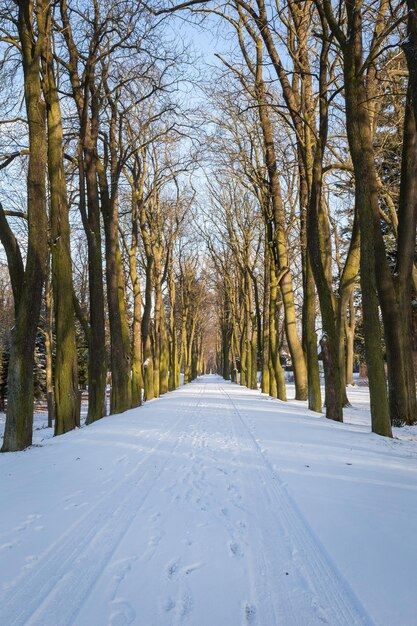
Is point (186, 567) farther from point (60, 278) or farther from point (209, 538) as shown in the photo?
point (60, 278)

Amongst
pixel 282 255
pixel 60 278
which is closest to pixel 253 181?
pixel 282 255

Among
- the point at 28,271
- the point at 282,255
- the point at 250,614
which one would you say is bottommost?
the point at 250,614

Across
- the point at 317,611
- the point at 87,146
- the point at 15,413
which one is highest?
the point at 87,146

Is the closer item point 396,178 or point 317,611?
point 317,611

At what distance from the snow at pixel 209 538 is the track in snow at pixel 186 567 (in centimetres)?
1

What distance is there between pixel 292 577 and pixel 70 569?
1.47 meters

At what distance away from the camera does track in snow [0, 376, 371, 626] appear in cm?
237

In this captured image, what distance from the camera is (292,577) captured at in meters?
2.76

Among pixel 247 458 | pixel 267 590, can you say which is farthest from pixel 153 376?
pixel 267 590

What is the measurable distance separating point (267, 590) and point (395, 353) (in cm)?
794

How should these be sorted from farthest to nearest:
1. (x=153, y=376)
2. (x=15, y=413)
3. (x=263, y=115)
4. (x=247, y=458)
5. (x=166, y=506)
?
(x=153, y=376) → (x=263, y=115) → (x=15, y=413) → (x=247, y=458) → (x=166, y=506)

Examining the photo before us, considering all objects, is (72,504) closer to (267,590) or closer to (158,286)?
(267,590)

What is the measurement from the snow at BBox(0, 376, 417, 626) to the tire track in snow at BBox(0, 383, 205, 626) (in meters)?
0.01

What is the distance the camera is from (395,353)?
9.52 m
